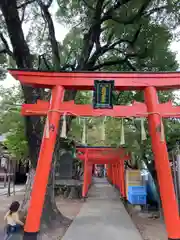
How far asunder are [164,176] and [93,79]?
253cm

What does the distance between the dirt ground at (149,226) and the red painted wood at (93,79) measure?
14.0 ft

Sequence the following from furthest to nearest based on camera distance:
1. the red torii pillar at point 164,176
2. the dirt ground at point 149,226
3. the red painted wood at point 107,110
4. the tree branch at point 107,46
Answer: the tree branch at point 107,46 → the dirt ground at point 149,226 → the red painted wood at point 107,110 → the red torii pillar at point 164,176

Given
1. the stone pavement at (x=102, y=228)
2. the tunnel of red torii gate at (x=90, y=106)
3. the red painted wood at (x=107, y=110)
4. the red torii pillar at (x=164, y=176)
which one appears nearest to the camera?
the red torii pillar at (x=164, y=176)

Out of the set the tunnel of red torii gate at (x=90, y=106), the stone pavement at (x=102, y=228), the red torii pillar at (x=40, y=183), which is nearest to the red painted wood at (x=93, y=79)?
the tunnel of red torii gate at (x=90, y=106)

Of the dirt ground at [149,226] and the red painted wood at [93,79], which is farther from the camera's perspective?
the dirt ground at [149,226]

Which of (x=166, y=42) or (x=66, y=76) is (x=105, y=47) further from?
(x=66, y=76)

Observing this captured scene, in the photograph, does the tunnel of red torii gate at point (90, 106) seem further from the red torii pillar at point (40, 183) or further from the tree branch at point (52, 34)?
the tree branch at point (52, 34)

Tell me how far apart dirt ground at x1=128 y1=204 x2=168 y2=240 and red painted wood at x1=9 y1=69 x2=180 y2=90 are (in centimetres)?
426

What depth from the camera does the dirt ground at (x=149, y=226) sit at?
725cm

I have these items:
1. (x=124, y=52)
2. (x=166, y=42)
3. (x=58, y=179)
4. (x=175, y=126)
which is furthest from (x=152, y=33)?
(x=58, y=179)

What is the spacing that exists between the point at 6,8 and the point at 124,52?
4.72 m

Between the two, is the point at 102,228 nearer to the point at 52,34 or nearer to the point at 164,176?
the point at 164,176

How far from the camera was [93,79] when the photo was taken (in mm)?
5660

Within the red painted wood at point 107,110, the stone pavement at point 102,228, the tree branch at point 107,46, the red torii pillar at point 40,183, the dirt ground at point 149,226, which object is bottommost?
the dirt ground at point 149,226
